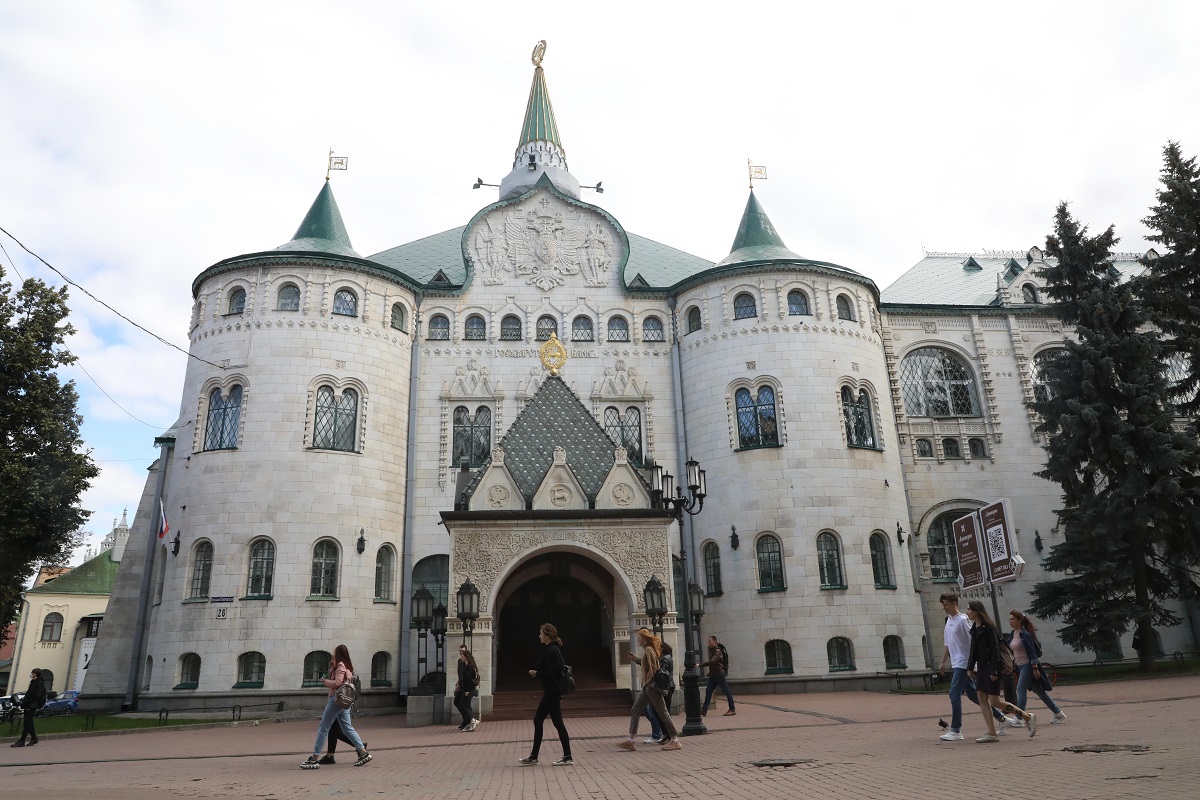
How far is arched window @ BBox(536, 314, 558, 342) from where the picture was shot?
96.1 ft

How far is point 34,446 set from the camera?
910 inches

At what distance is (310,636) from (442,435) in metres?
7.73

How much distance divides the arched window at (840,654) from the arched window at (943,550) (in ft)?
17.4

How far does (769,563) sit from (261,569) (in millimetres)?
15802

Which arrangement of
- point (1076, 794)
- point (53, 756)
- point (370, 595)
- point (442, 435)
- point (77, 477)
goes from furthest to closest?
point (442, 435) < point (370, 595) < point (77, 477) < point (53, 756) < point (1076, 794)

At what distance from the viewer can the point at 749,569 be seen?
84.6 ft

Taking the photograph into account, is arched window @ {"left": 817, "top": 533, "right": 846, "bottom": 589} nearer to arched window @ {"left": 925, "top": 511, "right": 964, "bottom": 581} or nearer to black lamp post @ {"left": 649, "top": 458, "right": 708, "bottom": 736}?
arched window @ {"left": 925, "top": 511, "right": 964, "bottom": 581}

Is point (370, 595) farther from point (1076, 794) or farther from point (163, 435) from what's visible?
point (1076, 794)

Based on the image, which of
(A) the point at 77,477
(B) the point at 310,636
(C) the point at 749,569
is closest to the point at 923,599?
(C) the point at 749,569

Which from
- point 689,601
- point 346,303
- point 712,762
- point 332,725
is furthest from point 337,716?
point 346,303

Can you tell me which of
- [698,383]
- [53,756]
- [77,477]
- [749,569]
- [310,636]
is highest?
[698,383]

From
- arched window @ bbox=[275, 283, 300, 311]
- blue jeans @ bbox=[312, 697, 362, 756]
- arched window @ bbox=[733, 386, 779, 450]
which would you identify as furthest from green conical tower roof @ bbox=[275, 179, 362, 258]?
blue jeans @ bbox=[312, 697, 362, 756]

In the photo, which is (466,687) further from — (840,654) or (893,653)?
(893,653)

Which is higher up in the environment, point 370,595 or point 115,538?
point 115,538
